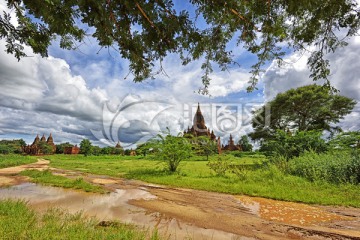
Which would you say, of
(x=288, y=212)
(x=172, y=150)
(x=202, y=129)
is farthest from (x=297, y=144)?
(x=202, y=129)

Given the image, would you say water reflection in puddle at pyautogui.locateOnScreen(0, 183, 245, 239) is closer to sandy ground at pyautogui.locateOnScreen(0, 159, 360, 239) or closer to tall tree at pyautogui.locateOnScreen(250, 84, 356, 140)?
sandy ground at pyautogui.locateOnScreen(0, 159, 360, 239)

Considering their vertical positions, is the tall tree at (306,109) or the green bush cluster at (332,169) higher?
the tall tree at (306,109)

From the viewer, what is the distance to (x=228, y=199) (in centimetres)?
625

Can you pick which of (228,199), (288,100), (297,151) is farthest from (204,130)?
(228,199)

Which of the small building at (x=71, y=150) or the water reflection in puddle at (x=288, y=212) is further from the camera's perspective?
the small building at (x=71, y=150)

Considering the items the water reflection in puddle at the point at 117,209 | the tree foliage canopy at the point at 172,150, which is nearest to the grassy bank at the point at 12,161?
the tree foliage canopy at the point at 172,150

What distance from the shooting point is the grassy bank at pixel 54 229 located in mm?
2793

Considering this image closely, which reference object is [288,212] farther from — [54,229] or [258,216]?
[54,229]

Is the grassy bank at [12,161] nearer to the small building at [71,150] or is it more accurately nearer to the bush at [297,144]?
the bush at [297,144]

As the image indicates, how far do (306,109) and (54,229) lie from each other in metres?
25.5

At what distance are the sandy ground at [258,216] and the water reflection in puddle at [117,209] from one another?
0.22 meters

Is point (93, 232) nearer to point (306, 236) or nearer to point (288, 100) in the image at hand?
point (306, 236)

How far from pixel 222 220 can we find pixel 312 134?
1131cm

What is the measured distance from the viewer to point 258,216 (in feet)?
15.3
